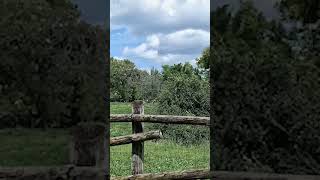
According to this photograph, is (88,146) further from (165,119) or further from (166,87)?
(166,87)

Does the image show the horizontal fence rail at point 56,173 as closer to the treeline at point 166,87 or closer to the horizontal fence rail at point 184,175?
the horizontal fence rail at point 184,175

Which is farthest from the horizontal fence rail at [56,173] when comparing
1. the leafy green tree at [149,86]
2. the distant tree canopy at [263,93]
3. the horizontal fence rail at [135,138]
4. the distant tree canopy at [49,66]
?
the leafy green tree at [149,86]

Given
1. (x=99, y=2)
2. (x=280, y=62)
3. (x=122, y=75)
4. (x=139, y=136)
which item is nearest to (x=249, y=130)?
(x=280, y=62)

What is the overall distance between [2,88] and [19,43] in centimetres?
27

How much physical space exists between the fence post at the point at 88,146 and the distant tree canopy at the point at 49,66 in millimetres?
60

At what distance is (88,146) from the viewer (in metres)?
2.47

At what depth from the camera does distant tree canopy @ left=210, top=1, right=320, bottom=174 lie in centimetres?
243

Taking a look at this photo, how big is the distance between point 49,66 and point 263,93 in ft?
3.81

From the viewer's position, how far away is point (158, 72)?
8.26m

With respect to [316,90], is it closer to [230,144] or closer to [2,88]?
[230,144]

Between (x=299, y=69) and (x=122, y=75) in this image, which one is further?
(x=122, y=75)

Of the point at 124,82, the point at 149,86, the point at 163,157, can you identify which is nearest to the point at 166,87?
the point at 124,82

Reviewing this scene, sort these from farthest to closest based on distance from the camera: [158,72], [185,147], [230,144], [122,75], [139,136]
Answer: [158,72] < [122,75] < [185,147] < [139,136] < [230,144]

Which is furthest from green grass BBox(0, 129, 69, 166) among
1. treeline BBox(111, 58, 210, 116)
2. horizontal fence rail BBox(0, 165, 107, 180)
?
treeline BBox(111, 58, 210, 116)
